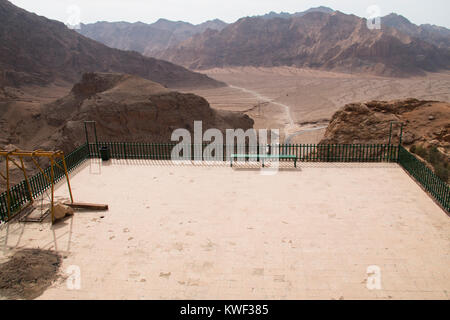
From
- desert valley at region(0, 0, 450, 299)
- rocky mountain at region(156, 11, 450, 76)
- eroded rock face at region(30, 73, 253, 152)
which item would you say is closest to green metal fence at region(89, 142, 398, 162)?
desert valley at region(0, 0, 450, 299)

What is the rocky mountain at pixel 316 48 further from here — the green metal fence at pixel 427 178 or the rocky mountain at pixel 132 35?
the green metal fence at pixel 427 178

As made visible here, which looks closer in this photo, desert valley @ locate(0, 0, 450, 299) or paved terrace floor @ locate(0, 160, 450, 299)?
paved terrace floor @ locate(0, 160, 450, 299)

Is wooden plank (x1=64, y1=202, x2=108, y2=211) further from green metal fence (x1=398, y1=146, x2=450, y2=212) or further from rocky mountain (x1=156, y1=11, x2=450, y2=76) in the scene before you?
rocky mountain (x1=156, y1=11, x2=450, y2=76)

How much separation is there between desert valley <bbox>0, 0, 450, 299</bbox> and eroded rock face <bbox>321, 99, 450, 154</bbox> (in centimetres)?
6

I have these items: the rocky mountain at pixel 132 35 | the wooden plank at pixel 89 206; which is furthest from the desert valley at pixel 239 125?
the rocky mountain at pixel 132 35

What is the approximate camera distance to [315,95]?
55.8 metres

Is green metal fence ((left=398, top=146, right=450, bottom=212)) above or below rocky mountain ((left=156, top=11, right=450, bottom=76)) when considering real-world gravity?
below

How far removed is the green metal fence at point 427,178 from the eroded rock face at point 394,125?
3.58 m

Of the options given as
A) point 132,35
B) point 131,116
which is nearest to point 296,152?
point 131,116

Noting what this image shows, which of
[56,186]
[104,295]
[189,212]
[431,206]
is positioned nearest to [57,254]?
[104,295]

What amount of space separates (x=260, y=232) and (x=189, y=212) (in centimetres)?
244

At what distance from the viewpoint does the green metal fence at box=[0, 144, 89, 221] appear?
1056 cm

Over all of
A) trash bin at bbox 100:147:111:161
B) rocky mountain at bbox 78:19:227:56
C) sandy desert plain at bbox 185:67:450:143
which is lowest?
sandy desert plain at bbox 185:67:450:143

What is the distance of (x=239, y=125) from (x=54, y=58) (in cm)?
5164
